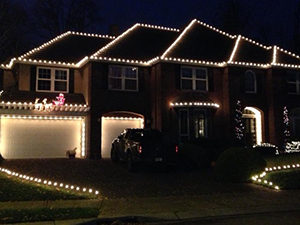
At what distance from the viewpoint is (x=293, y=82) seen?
24.7m

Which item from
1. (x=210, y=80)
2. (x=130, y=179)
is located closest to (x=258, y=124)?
(x=210, y=80)

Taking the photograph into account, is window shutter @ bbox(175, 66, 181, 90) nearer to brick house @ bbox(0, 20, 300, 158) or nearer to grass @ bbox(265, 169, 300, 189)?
brick house @ bbox(0, 20, 300, 158)

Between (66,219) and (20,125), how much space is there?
13.3 m

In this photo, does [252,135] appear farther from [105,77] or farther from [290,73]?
[105,77]

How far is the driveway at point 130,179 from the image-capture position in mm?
11891

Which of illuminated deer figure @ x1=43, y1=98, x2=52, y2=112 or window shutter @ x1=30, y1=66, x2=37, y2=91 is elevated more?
window shutter @ x1=30, y1=66, x2=37, y2=91

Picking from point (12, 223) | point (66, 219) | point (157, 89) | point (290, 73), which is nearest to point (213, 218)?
point (66, 219)

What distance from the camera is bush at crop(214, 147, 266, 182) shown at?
13.9 metres

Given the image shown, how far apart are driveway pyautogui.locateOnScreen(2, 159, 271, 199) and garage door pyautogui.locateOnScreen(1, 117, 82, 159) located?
2.64m

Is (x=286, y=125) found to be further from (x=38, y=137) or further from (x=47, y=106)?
(x=38, y=137)

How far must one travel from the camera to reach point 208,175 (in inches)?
600

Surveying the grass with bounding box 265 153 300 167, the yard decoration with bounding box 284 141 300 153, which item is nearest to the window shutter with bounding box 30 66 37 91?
the grass with bounding box 265 153 300 167

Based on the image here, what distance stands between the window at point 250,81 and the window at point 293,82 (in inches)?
97.3

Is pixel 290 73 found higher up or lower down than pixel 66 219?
higher up
